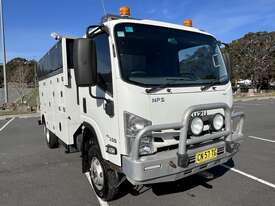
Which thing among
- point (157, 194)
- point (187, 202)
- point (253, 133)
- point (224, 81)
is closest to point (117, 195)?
point (157, 194)

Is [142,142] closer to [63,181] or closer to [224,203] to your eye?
[224,203]

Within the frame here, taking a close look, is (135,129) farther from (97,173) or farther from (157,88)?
(97,173)

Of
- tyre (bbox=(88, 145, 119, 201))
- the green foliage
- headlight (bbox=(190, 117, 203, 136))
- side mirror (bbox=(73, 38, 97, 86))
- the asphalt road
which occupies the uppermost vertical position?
the green foliage

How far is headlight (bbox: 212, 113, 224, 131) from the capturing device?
14.3 feet

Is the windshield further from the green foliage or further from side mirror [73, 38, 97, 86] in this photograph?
the green foliage

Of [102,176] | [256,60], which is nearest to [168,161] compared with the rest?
[102,176]

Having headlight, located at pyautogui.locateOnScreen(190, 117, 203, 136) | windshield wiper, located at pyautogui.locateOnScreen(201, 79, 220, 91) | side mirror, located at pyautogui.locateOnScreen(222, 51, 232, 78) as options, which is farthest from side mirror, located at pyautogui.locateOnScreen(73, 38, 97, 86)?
side mirror, located at pyautogui.locateOnScreen(222, 51, 232, 78)

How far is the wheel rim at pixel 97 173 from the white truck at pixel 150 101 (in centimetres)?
1

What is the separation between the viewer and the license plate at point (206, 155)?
4101mm

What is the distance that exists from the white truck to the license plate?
0.01 m

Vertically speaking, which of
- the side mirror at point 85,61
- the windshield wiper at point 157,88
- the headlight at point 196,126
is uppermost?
the side mirror at point 85,61

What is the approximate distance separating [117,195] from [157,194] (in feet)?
1.99

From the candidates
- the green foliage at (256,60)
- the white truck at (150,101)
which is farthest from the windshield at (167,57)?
the green foliage at (256,60)

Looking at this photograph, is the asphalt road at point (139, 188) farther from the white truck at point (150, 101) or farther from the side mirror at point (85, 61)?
the side mirror at point (85, 61)
